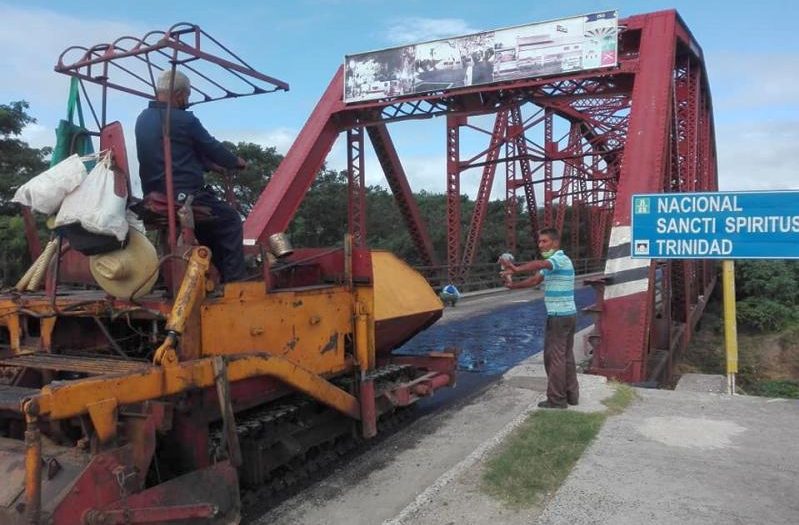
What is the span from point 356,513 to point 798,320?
1503cm

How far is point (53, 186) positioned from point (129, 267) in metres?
0.59

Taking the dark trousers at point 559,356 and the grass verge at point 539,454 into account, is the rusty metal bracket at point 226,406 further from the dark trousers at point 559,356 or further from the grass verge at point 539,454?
the dark trousers at point 559,356

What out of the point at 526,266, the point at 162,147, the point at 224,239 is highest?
the point at 162,147

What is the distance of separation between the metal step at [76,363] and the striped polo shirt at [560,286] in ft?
11.8

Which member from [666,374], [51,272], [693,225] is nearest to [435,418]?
[693,225]

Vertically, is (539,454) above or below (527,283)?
below

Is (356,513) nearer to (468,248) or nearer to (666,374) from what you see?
(666,374)

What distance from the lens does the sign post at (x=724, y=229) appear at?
20.5ft

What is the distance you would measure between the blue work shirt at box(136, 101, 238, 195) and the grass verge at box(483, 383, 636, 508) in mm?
2703

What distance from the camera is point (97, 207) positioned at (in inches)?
148

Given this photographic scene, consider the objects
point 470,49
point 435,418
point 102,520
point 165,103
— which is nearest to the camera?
point 102,520

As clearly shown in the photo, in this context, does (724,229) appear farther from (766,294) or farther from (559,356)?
(766,294)

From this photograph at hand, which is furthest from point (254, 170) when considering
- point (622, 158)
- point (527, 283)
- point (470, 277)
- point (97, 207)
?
point (97, 207)

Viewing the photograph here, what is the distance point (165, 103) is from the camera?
421 cm
